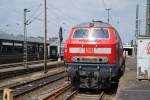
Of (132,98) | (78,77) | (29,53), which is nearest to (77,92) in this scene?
(78,77)

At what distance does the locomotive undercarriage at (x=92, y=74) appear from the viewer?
15406mm

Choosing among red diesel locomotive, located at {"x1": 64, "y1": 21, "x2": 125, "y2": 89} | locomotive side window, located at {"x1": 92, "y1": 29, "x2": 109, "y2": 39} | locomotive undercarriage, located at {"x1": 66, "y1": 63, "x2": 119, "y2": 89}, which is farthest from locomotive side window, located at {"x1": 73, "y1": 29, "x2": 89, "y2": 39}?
locomotive undercarriage, located at {"x1": 66, "y1": 63, "x2": 119, "y2": 89}

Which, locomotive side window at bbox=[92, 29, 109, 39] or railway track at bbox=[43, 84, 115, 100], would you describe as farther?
locomotive side window at bbox=[92, 29, 109, 39]

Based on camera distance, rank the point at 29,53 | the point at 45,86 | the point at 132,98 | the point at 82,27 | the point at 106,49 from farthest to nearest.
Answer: the point at 29,53 < the point at 45,86 < the point at 82,27 < the point at 106,49 < the point at 132,98

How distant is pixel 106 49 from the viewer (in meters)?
15.6

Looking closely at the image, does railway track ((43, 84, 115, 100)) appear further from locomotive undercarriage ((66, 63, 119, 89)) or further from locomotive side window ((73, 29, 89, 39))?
locomotive side window ((73, 29, 89, 39))

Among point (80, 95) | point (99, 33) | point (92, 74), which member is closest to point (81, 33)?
point (99, 33)

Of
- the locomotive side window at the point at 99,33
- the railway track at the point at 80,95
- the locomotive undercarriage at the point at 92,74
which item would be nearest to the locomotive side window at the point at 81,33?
the locomotive side window at the point at 99,33

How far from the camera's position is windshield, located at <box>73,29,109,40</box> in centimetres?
1611

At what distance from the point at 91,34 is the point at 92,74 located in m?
2.02

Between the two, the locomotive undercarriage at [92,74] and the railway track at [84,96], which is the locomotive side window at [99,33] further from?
the railway track at [84,96]

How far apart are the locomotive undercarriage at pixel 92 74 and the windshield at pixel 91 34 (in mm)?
1412

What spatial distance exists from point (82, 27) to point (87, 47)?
1309 millimetres

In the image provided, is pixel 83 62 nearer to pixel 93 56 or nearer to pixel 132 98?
pixel 93 56
